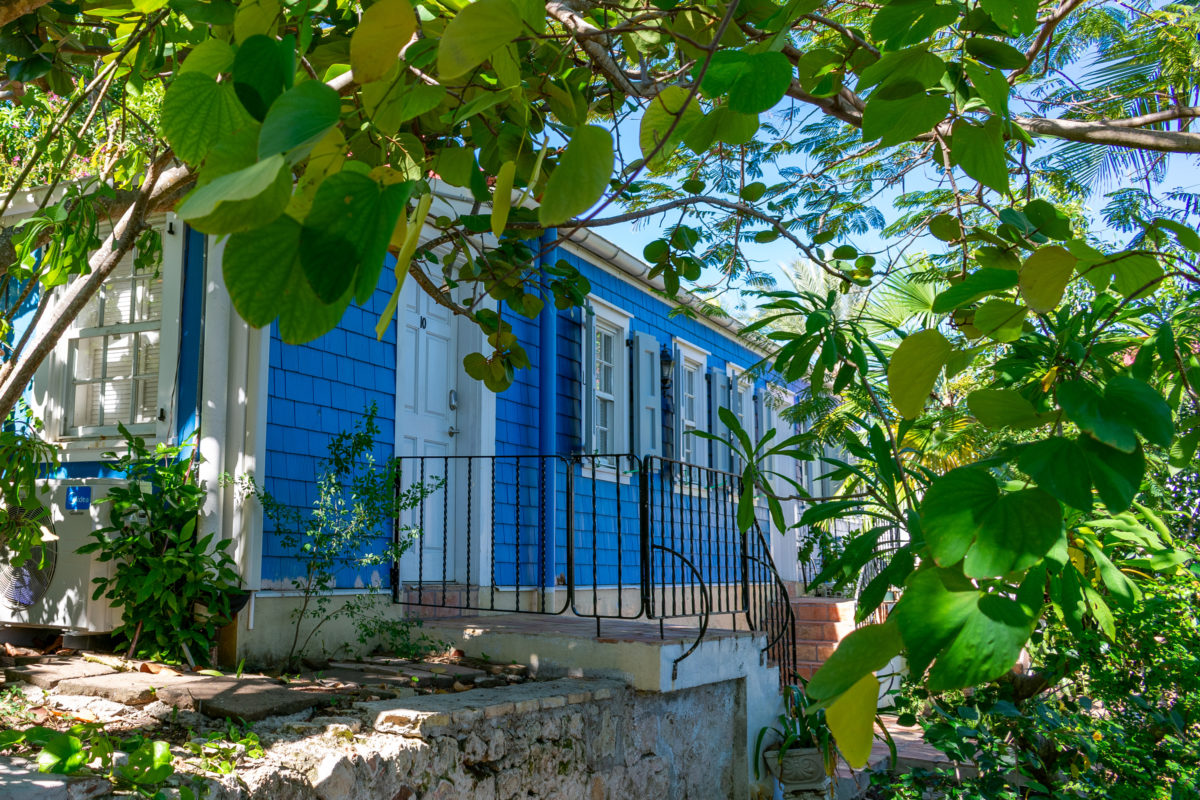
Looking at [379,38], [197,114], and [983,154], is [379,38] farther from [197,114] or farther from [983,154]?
[983,154]

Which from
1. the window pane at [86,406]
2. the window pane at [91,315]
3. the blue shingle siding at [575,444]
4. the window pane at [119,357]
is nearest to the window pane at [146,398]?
the window pane at [119,357]

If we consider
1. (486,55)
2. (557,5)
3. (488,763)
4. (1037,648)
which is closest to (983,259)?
(557,5)

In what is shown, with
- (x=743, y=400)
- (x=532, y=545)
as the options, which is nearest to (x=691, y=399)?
(x=743, y=400)

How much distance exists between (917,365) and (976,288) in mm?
92

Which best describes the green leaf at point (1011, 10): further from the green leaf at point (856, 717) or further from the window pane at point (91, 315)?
the window pane at point (91, 315)

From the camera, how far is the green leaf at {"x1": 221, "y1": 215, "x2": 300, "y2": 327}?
0.44m

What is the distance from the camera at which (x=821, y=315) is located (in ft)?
4.76

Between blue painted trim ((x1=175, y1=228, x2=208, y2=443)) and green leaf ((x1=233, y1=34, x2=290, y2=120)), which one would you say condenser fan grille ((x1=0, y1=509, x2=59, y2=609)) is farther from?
green leaf ((x1=233, y1=34, x2=290, y2=120))

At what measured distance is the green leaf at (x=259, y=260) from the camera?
1.44 feet

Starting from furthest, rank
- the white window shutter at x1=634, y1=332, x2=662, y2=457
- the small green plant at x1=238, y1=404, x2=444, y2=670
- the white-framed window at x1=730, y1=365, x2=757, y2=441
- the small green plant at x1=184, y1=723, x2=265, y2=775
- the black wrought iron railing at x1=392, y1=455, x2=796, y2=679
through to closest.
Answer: the white-framed window at x1=730, y1=365, x2=757, y2=441 < the white window shutter at x1=634, y1=332, x2=662, y2=457 < the black wrought iron railing at x1=392, y1=455, x2=796, y2=679 < the small green plant at x1=238, y1=404, x2=444, y2=670 < the small green plant at x1=184, y1=723, x2=265, y2=775

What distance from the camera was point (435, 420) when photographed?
250 inches

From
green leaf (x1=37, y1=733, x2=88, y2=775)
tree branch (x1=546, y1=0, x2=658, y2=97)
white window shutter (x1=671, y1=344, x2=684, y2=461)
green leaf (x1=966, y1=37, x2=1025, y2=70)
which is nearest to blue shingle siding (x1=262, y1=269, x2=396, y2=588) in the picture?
green leaf (x1=37, y1=733, x2=88, y2=775)

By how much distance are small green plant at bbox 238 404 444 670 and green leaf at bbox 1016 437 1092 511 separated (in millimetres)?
4345

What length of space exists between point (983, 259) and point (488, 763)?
3.00m
